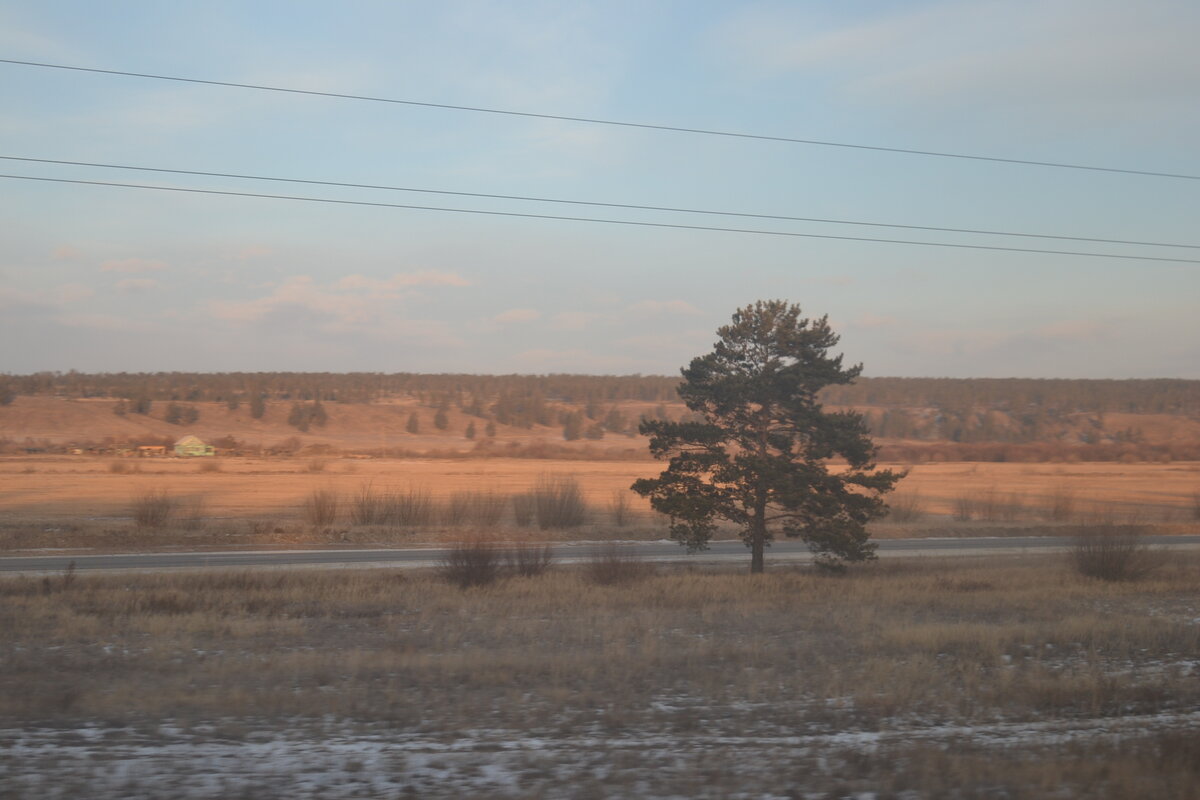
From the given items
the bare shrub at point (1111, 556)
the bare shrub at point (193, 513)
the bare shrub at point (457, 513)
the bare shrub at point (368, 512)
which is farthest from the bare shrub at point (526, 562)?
the bare shrub at point (193, 513)

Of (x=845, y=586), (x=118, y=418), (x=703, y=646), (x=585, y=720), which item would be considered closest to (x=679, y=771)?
(x=585, y=720)

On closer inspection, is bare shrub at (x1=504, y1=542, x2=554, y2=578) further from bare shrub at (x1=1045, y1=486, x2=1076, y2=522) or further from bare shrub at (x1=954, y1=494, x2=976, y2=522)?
bare shrub at (x1=1045, y1=486, x2=1076, y2=522)

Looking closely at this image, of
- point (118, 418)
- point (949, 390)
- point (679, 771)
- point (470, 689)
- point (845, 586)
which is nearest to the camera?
point (679, 771)

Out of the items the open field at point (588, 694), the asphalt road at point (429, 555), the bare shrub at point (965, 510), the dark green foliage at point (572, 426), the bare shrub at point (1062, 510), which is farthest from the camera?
the dark green foliage at point (572, 426)

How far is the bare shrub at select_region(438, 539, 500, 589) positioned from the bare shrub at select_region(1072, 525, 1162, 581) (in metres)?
13.8

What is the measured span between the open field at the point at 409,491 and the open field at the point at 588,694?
13.2 m

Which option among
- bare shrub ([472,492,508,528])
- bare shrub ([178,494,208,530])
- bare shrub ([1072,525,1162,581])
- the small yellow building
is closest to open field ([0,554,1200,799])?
bare shrub ([1072,525,1162,581])

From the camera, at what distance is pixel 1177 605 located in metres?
16.6

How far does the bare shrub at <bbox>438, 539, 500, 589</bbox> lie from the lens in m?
18.8

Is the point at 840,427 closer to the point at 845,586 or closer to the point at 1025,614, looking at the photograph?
the point at 845,586

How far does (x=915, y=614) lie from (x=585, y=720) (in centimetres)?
913

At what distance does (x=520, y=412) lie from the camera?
12156cm

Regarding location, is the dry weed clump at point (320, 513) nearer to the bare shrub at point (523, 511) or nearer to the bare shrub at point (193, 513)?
the bare shrub at point (193, 513)

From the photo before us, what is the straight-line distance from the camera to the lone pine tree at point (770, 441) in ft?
62.6
